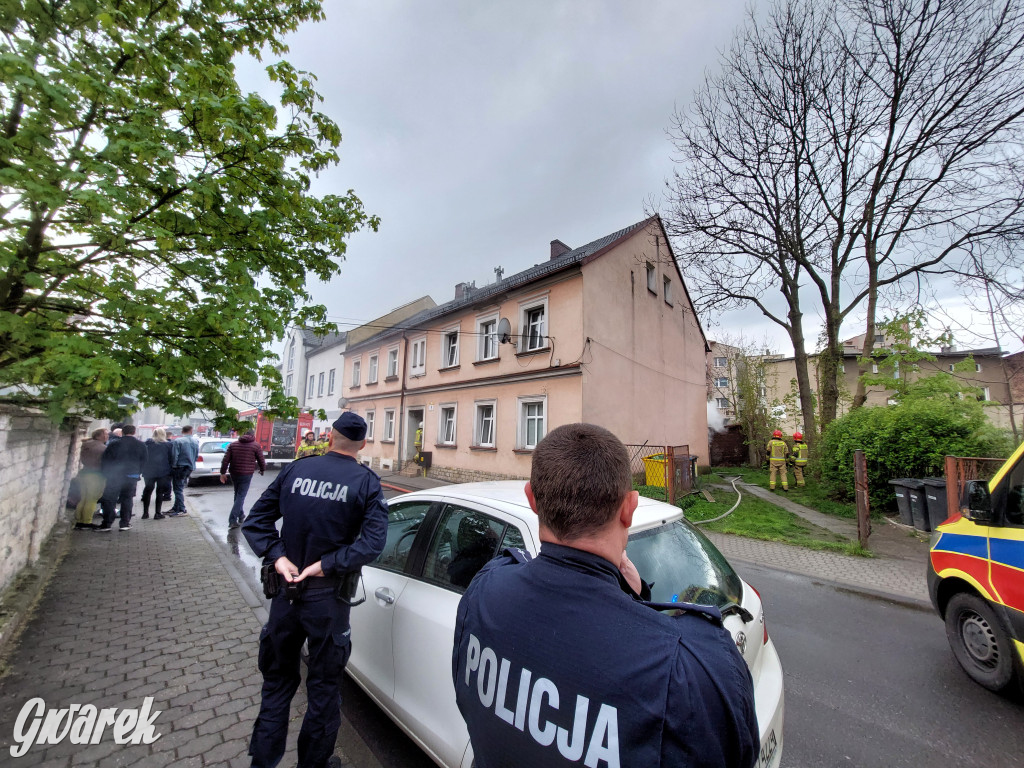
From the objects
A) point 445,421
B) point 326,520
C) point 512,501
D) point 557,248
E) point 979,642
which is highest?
point 557,248

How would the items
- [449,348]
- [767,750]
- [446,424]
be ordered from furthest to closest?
[449,348], [446,424], [767,750]

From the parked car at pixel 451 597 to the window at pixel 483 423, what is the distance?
501 inches

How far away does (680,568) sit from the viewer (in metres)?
2.31

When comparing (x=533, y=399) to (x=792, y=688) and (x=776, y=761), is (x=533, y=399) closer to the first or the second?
(x=792, y=688)

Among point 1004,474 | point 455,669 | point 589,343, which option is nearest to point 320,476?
point 455,669

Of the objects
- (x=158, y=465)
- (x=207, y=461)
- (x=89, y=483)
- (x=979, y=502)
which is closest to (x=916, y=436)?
(x=979, y=502)

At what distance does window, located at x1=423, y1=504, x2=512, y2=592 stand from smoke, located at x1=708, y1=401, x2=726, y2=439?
23.0 meters

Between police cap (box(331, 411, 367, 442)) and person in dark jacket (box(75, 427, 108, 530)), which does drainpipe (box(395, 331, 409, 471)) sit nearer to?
person in dark jacket (box(75, 427, 108, 530))

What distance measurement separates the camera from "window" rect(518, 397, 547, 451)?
14117mm

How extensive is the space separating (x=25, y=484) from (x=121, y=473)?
346 cm

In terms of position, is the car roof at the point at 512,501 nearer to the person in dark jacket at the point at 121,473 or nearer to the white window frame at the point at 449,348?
the person in dark jacket at the point at 121,473

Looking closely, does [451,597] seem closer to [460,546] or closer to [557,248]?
[460,546]

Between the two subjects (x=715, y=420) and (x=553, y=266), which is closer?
(x=553, y=266)

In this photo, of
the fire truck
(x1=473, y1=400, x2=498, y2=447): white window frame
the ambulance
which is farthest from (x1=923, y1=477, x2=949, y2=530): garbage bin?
the fire truck
